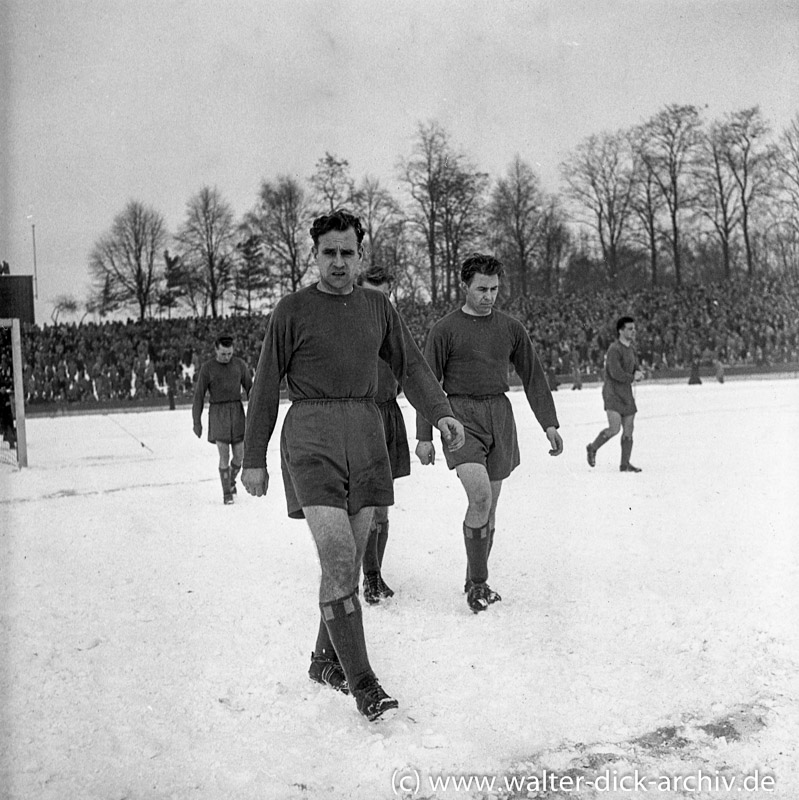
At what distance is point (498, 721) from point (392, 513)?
15.8ft

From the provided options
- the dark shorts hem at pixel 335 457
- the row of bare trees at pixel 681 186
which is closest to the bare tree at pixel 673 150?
the row of bare trees at pixel 681 186

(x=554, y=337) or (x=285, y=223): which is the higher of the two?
(x=285, y=223)

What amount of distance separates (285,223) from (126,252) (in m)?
8.06

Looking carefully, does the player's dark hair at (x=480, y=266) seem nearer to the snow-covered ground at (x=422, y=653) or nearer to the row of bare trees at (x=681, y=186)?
the snow-covered ground at (x=422, y=653)

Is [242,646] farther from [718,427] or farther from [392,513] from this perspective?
[718,427]

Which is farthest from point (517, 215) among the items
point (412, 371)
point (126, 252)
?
point (412, 371)

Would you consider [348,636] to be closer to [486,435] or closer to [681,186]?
[486,435]

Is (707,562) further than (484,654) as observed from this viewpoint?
Yes

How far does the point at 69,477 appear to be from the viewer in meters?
12.0

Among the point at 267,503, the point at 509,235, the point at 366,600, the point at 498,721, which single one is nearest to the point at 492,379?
the point at 366,600

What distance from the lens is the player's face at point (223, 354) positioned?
9594mm

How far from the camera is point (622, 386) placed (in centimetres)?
1110

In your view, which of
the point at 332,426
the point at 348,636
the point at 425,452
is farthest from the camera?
the point at 425,452

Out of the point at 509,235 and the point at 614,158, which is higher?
the point at 614,158
